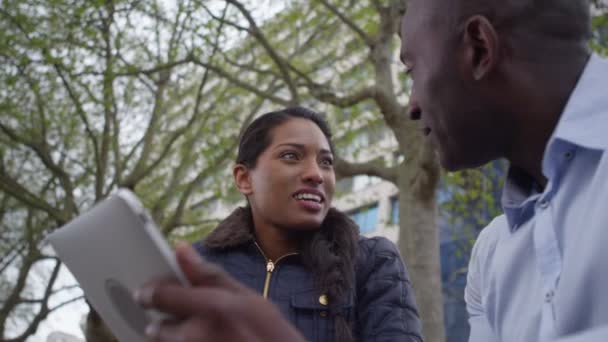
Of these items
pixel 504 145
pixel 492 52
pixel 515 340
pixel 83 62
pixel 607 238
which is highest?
pixel 83 62

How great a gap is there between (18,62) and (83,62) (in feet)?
3.20

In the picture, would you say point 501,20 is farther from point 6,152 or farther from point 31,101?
point 6,152

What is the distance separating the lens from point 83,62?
9.77 m

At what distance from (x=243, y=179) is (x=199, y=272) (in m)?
2.28

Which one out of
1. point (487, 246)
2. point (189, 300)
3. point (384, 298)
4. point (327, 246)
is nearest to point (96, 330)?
point (327, 246)

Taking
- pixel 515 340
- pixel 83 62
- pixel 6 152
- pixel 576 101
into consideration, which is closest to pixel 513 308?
pixel 515 340

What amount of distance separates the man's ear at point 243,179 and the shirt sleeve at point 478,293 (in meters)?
1.21

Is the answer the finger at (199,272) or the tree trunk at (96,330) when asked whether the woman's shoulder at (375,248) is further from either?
the tree trunk at (96,330)

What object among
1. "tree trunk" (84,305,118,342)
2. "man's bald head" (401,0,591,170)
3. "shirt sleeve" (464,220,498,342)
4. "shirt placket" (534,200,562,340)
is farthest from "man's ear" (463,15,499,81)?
"tree trunk" (84,305,118,342)

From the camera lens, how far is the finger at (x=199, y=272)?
0.99 meters

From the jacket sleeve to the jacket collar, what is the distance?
0.20 meters

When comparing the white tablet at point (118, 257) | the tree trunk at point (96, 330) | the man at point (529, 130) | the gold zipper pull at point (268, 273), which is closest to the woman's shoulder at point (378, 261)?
the gold zipper pull at point (268, 273)

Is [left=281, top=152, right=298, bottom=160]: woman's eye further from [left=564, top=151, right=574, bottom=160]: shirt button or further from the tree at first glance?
the tree

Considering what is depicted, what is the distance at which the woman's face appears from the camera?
300cm
